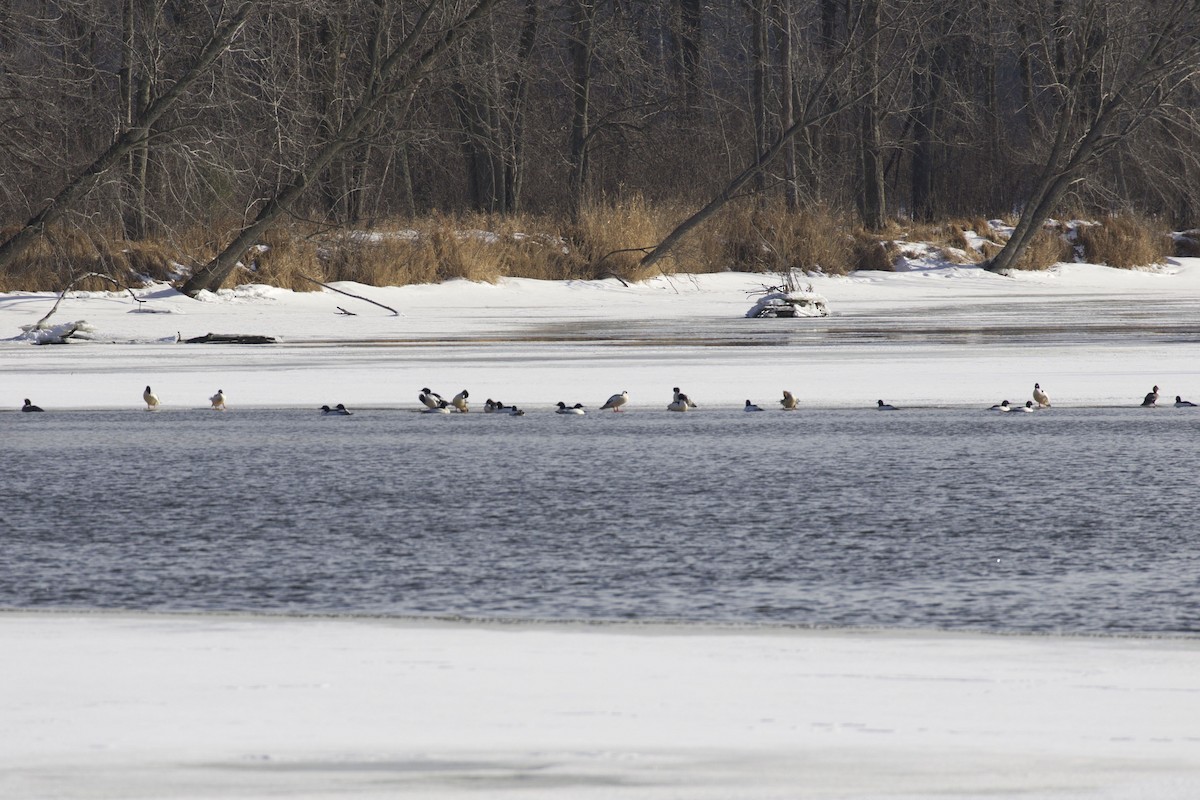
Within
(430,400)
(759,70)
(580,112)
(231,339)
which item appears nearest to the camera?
(430,400)

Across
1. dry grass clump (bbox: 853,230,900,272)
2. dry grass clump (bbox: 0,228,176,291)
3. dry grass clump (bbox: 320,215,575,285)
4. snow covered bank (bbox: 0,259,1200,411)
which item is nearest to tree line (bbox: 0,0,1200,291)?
dry grass clump (bbox: 0,228,176,291)

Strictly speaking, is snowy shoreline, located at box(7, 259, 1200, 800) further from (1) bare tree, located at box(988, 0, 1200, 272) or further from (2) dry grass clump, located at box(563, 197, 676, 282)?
(1) bare tree, located at box(988, 0, 1200, 272)

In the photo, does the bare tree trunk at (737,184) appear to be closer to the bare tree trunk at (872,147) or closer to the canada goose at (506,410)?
the bare tree trunk at (872,147)

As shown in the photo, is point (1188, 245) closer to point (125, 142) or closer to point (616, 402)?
point (125, 142)

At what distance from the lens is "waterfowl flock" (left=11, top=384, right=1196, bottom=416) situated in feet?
43.6

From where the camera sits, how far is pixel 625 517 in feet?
27.1

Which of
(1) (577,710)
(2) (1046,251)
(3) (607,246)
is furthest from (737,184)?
(1) (577,710)

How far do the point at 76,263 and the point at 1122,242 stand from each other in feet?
77.1

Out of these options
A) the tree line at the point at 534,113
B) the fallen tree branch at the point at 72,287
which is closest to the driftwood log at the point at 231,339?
the fallen tree branch at the point at 72,287

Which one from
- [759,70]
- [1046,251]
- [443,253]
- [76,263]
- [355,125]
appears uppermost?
[759,70]

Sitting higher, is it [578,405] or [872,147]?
[872,147]

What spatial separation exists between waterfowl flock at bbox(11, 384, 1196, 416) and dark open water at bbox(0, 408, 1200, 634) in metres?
0.23

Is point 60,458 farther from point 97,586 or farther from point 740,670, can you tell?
point 740,670

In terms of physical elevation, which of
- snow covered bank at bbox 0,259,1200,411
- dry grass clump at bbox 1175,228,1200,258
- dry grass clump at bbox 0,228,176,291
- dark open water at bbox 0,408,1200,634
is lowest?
dark open water at bbox 0,408,1200,634
